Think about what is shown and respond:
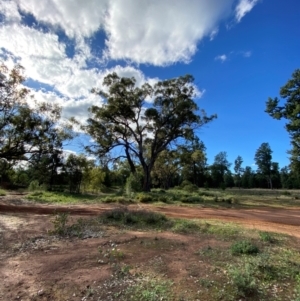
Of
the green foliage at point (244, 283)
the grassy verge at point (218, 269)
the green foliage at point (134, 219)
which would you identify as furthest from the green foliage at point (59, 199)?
the green foliage at point (244, 283)

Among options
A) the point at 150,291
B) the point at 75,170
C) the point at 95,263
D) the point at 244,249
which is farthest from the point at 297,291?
the point at 75,170

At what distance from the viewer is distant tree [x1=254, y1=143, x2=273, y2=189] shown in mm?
70125

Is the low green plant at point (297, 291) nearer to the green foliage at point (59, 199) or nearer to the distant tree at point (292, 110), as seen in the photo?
the green foliage at point (59, 199)

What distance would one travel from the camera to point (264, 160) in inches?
2795

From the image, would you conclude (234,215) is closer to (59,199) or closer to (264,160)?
(59,199)

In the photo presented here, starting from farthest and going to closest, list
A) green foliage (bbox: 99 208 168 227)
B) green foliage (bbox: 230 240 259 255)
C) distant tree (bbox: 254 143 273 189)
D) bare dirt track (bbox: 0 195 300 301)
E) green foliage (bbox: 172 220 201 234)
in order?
distant tree (bbox: 254 143 273 189)
green foliage (bbox: 99 208 168 227)
green foliage (bbox: 172 220 201 234)
green foliage (bbox: 230 240 259 255)
bare dirt track (bbox: 0 195 300 301)

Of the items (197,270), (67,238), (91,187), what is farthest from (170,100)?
(197,270)

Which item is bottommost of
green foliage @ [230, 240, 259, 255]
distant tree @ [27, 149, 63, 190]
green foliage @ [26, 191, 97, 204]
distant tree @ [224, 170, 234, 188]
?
green foliage @ [230, 240, 259, 255]

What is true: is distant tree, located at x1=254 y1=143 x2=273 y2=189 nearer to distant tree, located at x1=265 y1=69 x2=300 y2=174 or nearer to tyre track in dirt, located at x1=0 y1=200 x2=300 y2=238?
distant tree, located at x1=265 y1=69 x2=300 y2=174

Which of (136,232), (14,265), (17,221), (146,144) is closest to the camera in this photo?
(14,265)

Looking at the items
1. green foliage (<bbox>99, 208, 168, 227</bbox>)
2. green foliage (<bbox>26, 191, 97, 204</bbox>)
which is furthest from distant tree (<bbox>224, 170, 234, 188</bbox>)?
green foliage (<bbox>99, 208, 168, 227</bbox>)

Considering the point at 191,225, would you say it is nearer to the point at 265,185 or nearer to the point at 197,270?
the point at 197,270

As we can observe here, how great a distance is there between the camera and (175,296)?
3607 mm

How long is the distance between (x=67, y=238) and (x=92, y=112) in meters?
19.2
